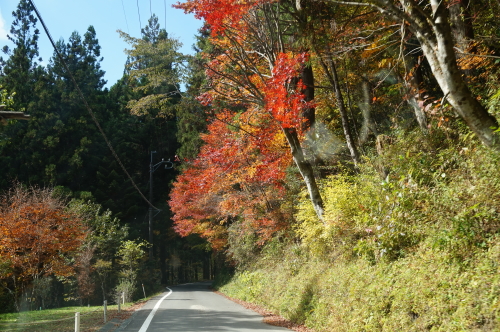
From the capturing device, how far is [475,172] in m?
6.24

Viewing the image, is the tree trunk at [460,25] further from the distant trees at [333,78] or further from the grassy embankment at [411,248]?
the grassy embankment at [411,248]

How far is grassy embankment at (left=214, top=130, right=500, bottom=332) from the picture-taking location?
514 centimetres

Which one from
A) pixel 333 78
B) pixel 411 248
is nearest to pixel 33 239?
pixel 333 78

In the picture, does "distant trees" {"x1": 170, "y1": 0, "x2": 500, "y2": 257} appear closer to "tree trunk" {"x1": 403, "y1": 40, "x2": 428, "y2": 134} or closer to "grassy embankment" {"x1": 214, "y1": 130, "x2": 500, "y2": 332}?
"tree trunk" {"x1": 403, "y1": 40, "x2": 428, "y2": 134}

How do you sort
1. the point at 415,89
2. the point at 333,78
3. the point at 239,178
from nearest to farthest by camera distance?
the point at 415,89 < the point at 333,78 < the point at 239,178

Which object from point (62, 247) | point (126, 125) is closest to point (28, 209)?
point (62, 247)

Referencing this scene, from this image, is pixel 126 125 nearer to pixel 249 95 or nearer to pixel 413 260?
pixel 249 95

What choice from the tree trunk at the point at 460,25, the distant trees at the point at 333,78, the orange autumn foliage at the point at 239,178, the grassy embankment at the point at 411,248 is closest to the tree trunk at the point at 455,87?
the distant trees at the point at 333,78

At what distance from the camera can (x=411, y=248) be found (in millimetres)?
7184

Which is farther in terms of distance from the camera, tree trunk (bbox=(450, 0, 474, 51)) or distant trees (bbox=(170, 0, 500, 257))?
tree trunk (bbox=(450, 0, 474, 51))

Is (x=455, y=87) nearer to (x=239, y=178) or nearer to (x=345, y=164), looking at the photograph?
(x=345, y=164)

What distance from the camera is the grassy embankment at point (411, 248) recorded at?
5145 millimetres

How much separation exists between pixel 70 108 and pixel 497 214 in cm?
3757

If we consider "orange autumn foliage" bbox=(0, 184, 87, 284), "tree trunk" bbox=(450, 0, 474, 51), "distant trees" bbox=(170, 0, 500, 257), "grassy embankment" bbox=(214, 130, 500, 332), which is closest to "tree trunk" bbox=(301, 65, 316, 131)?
"distant trees" bbox=(170, 0, 500, 257)
